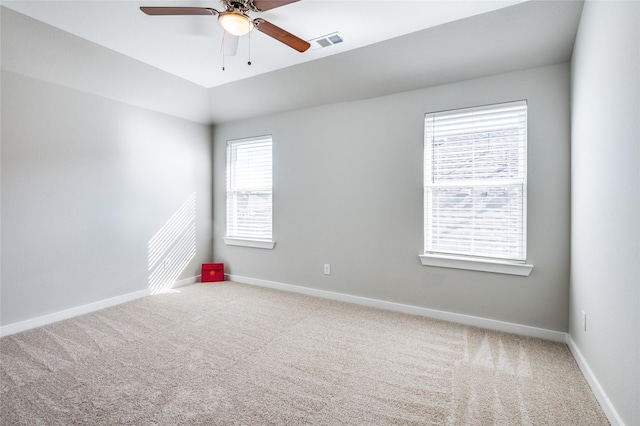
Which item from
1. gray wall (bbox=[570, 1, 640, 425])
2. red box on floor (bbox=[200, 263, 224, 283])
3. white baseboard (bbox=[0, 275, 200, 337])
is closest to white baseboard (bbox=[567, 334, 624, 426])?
gray wall (bbox=[570, 1, 640, 425])

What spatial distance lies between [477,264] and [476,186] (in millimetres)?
748

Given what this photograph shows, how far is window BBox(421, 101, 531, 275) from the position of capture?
9.11ft

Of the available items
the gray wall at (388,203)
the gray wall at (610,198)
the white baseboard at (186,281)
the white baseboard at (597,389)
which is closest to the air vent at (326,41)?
the gray wall at (388,203)

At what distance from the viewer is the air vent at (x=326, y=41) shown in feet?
8.95

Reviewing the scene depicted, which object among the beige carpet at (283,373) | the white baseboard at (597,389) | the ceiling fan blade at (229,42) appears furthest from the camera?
the ceiling fan blade at (229,42)

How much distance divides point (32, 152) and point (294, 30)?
8.93 ft

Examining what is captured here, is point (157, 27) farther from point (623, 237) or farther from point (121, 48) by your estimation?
point (623, 237)

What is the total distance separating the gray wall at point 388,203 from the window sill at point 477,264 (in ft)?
0.22

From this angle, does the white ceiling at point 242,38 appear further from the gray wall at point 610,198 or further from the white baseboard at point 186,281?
the white baseboard at point 186,281

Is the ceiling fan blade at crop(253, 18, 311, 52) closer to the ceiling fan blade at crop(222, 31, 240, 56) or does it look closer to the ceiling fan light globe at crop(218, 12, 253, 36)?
the ceiling fan light globe at crop(218, 12, 253, 36)

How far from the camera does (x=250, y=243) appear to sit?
441 centimetres

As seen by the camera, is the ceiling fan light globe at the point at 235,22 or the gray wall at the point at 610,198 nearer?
the gray wall at the point at 610,198

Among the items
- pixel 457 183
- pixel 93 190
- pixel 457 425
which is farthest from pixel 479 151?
pixel 93 190

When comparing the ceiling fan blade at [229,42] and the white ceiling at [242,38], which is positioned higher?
the white ceiling at [242,38]
